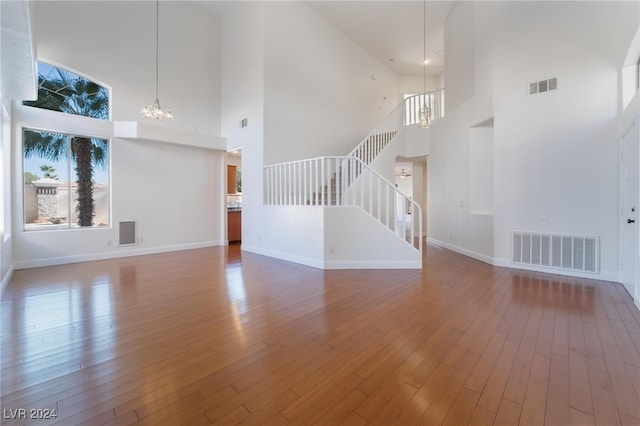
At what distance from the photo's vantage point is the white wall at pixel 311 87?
6391 millimetres

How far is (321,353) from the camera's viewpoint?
216 cm

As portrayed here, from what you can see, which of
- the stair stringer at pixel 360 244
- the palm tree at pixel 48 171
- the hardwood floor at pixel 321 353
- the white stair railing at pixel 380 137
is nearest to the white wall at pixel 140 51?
the palm tree at pixel 48 171

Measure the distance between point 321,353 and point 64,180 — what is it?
637 centimetres

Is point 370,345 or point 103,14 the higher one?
point 103,14

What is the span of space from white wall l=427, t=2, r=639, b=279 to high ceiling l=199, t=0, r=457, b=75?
5.07 ft

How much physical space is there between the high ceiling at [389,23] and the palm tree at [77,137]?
3.73m

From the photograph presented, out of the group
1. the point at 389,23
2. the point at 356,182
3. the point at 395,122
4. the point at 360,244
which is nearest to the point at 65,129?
the point at 356,182

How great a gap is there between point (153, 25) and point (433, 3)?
678 cm

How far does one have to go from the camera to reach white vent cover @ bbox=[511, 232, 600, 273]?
4.23 m

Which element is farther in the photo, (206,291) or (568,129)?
(568,129)

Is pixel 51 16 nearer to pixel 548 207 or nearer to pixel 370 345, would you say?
pixel 370 345

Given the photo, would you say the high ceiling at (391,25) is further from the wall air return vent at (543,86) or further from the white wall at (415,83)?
the wall air return vent at (543,86)

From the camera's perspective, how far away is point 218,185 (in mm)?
7711

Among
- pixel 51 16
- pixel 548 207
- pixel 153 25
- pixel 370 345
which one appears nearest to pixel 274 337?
pixel 370 345
